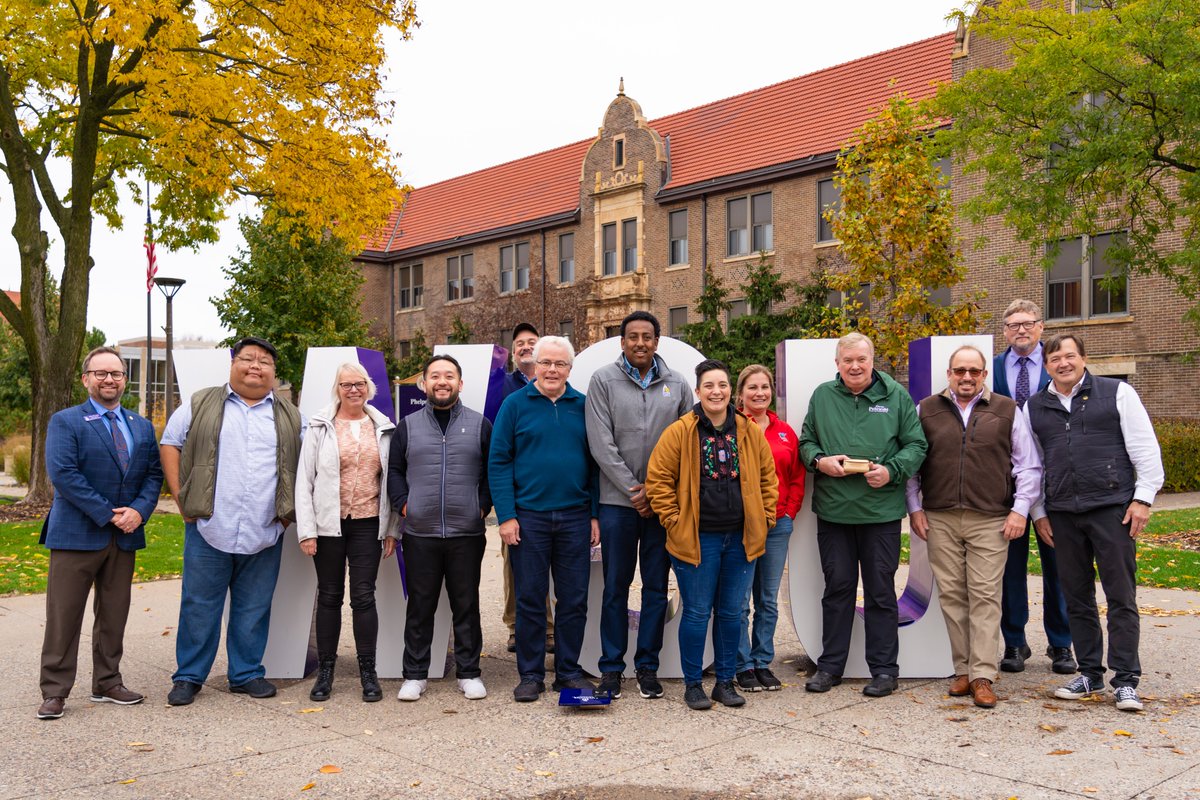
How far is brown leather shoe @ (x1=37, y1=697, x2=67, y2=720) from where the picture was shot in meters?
5.75

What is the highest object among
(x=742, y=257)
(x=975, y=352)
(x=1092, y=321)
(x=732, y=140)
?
(x=732, y=140)

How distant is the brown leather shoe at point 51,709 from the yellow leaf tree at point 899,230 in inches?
592

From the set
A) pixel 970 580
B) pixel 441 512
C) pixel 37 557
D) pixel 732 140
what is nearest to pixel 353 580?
pixel 441 512

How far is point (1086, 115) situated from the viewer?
14.5 m

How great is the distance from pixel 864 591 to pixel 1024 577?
122cm

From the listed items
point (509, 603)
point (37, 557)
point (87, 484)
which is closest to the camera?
point (87, 484)

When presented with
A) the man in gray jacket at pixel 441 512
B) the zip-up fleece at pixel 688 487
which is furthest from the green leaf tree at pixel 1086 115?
the man in gray jacket at pixel 441 512

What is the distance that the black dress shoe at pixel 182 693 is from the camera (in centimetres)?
608

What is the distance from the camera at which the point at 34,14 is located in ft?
59.0

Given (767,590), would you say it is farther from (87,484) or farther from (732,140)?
(732,140)

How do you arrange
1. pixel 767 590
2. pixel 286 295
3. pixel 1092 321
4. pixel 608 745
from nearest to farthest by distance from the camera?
pixel 608 745 < pixel 767 590 < pixel 1092 321 < pixel 286 295

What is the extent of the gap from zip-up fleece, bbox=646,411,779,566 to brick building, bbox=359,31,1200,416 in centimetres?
1859

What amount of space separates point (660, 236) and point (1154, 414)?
1553cm

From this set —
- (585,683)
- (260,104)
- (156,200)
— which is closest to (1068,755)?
(585,683)
